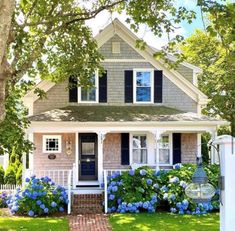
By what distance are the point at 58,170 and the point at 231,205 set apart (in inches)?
527

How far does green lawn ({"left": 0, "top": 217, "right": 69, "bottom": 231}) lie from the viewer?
1221 cm

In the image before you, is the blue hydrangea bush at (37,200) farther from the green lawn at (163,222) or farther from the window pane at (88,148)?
the window pane at (88,148)

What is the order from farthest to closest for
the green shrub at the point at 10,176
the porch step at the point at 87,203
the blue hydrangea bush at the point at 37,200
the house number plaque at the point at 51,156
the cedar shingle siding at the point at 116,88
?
the green shrub at the point at 10,176 < the cedar shingle siding at the point at 116,88 < the house number plaque at the point at 51,156 < the porch step at the point at 87,203 < the blue hydrangea bush at the point at 37,200

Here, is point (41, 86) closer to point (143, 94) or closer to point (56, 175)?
point (56, 175)

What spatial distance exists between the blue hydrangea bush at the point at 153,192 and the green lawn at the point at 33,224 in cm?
230

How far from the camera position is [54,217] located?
14477 mm

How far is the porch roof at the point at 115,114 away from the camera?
17484 mm

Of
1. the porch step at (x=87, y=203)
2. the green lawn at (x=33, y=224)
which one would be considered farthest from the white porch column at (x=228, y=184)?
the porch step at (x=87, y=203)

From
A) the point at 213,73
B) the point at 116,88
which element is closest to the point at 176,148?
the point at 116,88

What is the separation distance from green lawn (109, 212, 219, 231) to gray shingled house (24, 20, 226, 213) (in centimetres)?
375

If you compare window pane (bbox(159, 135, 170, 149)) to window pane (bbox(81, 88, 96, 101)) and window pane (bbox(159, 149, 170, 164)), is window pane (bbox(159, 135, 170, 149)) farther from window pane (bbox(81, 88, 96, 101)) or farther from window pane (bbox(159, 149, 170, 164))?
window pane (bbox(81, 88, 96, 101))

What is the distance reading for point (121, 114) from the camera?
18.2 m

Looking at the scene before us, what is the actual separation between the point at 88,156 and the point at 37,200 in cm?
443

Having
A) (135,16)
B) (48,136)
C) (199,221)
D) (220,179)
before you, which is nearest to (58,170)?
(48,136)
